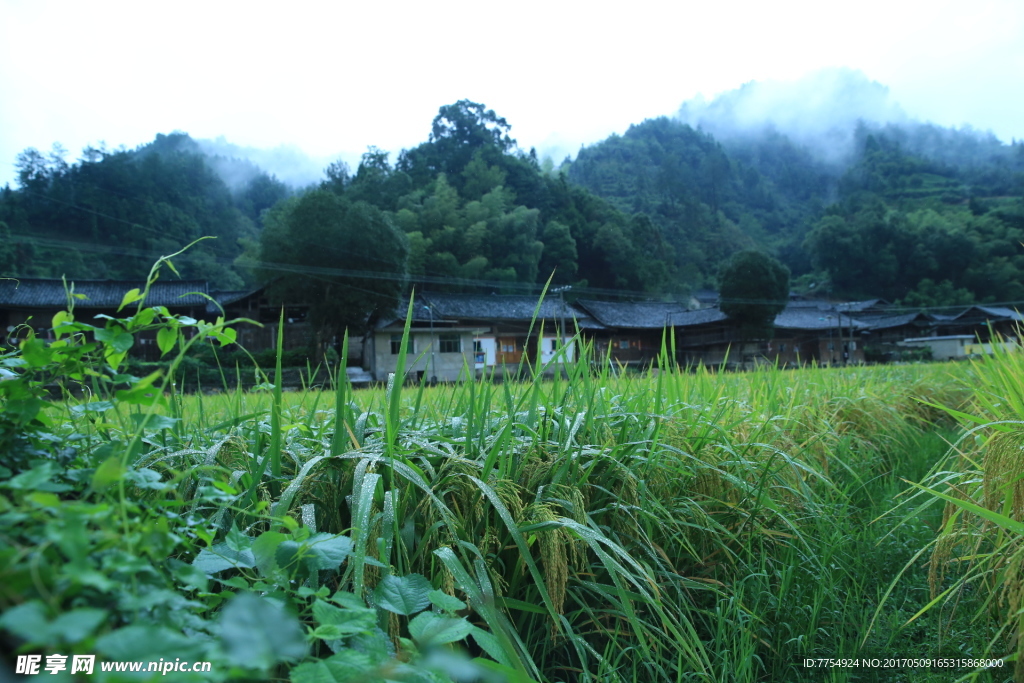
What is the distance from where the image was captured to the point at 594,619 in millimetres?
1565

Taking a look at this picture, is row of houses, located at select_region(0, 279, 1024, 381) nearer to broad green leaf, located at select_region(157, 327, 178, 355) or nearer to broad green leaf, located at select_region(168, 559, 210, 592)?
broad green leaf, located at select_region(157, 327, 178, 355)

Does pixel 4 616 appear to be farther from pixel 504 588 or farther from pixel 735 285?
pixel 735 285

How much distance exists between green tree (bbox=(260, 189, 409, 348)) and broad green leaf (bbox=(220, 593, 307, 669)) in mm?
23319

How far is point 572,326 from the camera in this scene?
22453 mm

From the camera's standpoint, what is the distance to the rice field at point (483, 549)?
65 cm

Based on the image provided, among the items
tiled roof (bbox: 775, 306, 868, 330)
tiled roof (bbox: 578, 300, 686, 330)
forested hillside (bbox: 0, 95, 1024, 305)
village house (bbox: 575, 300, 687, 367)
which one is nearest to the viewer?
forested hillside (bbox: 0, 95, 1024, 305)

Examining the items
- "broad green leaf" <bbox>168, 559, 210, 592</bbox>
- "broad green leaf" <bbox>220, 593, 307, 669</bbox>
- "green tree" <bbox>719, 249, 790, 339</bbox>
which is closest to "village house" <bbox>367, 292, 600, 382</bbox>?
"green tree" <bbox>719, 249, 790, 339</bbox>

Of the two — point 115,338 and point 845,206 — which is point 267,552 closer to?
point 115,338

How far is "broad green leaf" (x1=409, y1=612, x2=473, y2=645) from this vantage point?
2.97 ft

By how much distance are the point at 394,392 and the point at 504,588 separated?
23.1 inches

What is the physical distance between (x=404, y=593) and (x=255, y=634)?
628mm

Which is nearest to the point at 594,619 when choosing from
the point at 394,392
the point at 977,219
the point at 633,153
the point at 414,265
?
the point at 394,392

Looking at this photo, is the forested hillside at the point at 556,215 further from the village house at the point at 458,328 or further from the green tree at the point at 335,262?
the village house at the point at 458,328

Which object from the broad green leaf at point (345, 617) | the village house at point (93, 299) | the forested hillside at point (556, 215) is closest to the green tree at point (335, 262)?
the forested hillside at point (556, 215)
